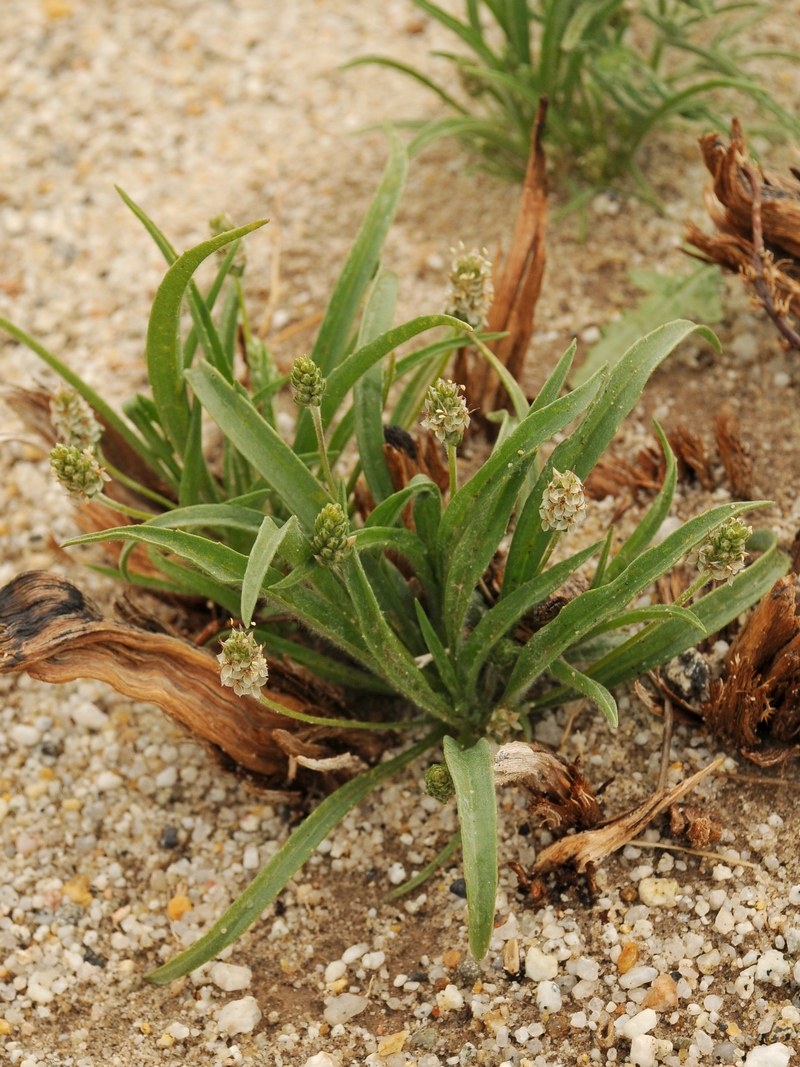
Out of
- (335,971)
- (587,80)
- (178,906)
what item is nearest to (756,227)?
(587,80)

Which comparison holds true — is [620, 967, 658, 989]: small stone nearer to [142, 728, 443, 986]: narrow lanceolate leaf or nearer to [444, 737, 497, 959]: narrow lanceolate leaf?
[444, 737, 497, 959]: narrow lanceolate leaf

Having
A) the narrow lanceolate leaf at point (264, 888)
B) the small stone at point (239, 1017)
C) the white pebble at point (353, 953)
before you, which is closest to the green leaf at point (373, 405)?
the narrow lanceolate leaf at point (264, 888)

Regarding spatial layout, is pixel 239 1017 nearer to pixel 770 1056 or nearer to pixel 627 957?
pixel 627 957

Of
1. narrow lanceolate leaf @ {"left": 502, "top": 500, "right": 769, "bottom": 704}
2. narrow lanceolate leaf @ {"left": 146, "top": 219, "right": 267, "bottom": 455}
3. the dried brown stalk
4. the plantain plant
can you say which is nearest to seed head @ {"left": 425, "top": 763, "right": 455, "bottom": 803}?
the plantain plant

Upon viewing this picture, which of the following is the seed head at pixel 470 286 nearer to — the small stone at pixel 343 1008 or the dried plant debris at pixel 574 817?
the dried plant debris at pixel 574 817

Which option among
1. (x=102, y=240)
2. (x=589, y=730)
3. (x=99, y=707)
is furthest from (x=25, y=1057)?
(x=102, y=240)
